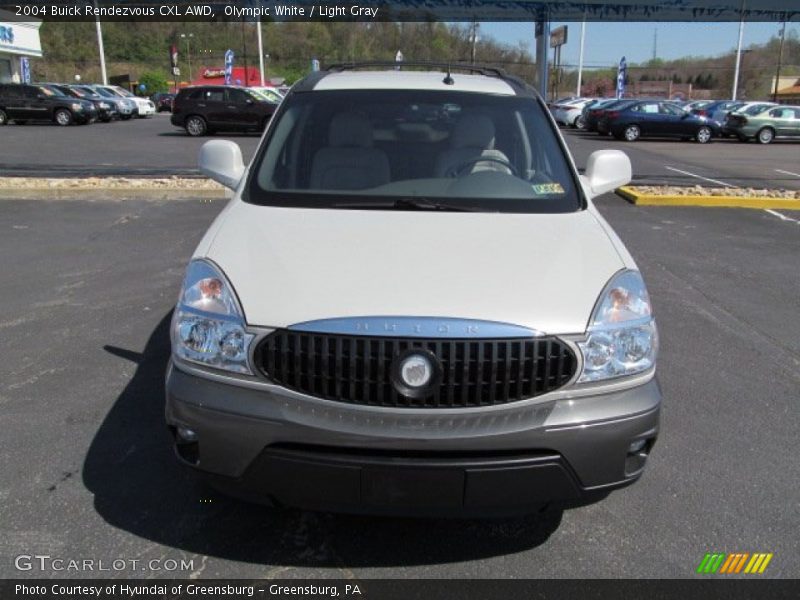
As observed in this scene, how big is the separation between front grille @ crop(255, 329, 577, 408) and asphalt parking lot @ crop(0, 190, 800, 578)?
731 millimetres

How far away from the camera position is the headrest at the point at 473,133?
144 inches

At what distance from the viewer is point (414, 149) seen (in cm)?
361

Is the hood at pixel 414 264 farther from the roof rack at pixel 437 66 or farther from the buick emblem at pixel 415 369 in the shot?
the roof rack at pixel 437 66

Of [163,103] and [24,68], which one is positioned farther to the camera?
[163,103]

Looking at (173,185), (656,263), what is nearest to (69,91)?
(173,185)

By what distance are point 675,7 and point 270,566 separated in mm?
26860

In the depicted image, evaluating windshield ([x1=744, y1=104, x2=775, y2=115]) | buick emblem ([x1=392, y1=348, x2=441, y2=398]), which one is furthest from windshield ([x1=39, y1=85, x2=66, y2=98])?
buick emblem ([x1=392, y1=348, x2=441, y2=398])

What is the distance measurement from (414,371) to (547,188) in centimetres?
154

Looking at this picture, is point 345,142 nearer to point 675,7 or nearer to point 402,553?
point 402,553

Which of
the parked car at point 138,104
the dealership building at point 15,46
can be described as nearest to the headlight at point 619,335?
the parked car at point 138,104

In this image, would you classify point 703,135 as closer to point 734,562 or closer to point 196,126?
point 196,126

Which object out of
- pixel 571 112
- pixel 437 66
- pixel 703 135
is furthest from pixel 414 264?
pixel 571 112

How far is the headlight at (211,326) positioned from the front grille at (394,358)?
4.1 inches

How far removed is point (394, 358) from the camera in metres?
2.22
